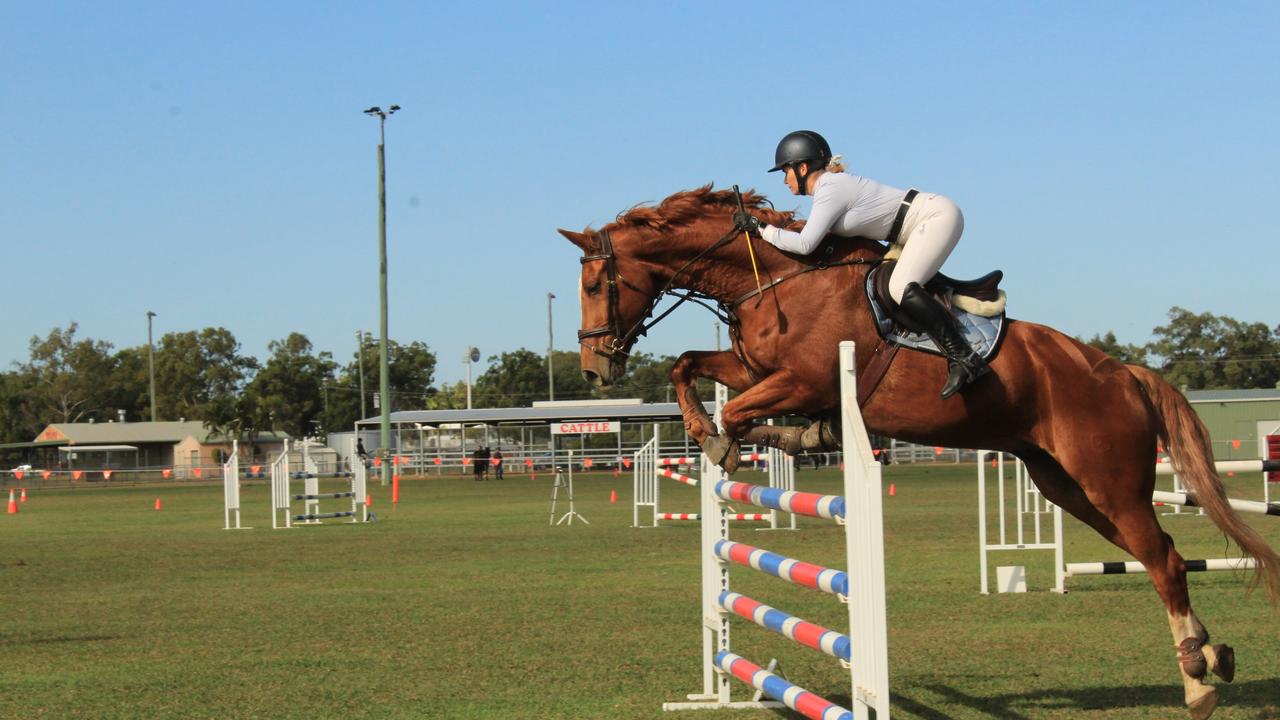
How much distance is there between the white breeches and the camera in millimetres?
5938

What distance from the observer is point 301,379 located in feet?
324

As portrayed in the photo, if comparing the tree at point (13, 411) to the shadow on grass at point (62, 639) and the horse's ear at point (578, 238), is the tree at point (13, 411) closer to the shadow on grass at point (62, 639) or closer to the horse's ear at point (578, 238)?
the shadow on grass at point (62, 639)

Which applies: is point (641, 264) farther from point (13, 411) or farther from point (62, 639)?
point (13, 411)

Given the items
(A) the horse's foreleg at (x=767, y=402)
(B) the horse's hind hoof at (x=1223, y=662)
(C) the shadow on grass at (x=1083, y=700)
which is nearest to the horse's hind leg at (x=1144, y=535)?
(B) the horse's hind hoof at (x=1223, y=662)

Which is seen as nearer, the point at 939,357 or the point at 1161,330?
the point at 939,357

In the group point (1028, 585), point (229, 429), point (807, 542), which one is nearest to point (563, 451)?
point (229, 429)

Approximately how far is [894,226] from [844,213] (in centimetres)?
28

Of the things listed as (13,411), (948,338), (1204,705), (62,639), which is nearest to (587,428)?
(62,639)

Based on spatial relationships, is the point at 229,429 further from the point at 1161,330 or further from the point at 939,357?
the point at 939,357

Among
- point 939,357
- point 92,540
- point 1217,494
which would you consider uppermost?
point 939,357

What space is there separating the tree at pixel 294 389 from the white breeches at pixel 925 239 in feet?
294

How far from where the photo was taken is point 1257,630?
8.72m

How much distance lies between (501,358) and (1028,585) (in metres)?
96.0

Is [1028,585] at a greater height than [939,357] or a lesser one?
lesser
